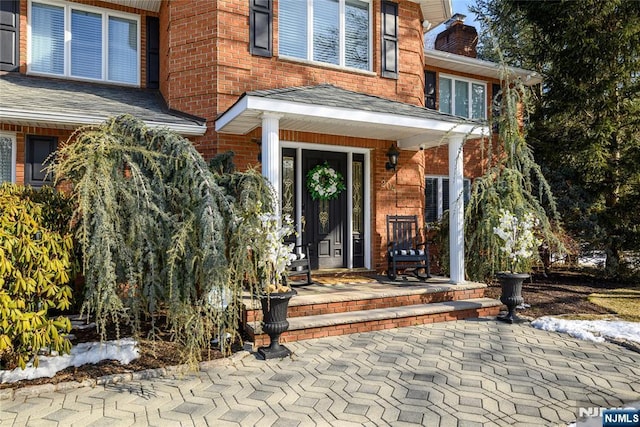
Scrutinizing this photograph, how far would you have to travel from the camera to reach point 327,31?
7461 millimetres

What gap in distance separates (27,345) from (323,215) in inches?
197

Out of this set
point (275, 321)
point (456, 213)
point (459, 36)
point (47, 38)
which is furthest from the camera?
point (459, 36)

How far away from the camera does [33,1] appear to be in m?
6.98

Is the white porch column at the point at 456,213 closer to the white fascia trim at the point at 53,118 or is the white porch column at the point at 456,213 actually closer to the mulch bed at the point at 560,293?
the mulch bed at the point at 560,293

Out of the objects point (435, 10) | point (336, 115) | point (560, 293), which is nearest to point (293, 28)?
point (336, 115)

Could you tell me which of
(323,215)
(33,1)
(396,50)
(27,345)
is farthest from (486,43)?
(27,345)

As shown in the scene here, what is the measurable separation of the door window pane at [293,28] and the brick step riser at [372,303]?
457 centimetres

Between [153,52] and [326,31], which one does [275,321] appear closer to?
[326,31]

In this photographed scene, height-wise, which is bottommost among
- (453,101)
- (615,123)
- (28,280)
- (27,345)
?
(27,345)

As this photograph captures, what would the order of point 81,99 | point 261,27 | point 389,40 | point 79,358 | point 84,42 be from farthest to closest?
1. point 389,40
2. point 84,42
3. point 261,27
4. point 81,99
5. point 79,358

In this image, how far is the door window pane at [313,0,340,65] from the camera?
7363mm

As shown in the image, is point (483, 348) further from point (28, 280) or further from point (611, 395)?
point (28, 280)

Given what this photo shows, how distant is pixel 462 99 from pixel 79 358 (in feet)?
34.8

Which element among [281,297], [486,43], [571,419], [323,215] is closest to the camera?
[571,419]
